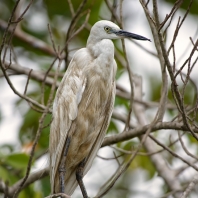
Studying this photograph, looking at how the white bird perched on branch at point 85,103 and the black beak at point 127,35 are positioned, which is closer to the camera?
the black beak at point 127,35

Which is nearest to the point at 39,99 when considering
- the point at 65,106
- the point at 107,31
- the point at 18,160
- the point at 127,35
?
the point at 18,160

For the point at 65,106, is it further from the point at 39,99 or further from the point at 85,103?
the point at 39,99

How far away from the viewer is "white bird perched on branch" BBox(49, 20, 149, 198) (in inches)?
141

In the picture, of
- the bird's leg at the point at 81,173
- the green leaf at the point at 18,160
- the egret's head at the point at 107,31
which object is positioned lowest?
the bird's leg at the point at 81,173

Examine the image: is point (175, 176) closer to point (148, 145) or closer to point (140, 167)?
point (148, 145)

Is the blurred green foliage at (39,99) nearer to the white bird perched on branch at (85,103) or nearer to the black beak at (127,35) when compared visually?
the white bird perched on branch at (85,103)

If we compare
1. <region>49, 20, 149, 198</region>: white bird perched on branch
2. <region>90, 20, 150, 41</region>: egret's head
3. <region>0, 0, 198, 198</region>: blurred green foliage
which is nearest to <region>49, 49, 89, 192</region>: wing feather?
<region>49, 20, 149, 198</region>: white bird perched on branch

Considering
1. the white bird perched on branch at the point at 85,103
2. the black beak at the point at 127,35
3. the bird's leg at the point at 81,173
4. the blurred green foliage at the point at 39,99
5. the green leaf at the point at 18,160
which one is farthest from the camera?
the blurred green foliage at the point at 39,99

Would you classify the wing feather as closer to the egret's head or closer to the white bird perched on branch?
the white bird perched on branch

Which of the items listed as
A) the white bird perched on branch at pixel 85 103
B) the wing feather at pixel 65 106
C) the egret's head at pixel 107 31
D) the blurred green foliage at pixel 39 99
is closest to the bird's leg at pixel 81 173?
the white bird perched on branch at pixel 85 103

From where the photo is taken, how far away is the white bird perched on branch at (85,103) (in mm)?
3570

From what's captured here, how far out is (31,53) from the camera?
19.5 feet

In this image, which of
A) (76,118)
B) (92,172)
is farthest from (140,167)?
(76,118)

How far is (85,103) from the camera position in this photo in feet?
11.8
